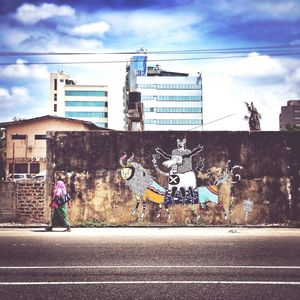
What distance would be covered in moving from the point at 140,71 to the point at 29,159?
77.8 meters

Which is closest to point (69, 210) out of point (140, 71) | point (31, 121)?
point (31, 121)

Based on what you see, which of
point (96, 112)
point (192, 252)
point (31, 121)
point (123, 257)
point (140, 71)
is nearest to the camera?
point (123, 257)

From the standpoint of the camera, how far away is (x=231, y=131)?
46.4ft

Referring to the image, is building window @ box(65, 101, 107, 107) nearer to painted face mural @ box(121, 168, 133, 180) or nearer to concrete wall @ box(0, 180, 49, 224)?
concrete wall @ box(0, 180, 49, 224)

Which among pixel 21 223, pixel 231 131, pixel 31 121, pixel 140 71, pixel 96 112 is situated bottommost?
pixel 21 223

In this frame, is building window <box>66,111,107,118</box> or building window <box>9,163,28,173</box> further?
building window <box>66,111,107,118</box>

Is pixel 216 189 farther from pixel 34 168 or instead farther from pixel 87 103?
pixel 87 103

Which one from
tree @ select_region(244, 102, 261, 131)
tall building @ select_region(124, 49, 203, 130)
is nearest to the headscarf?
tree @ select_region(244, 102, 261, 131)

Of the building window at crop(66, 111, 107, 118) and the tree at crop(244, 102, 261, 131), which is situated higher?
the building window at crop(66, 111, 107, 118)

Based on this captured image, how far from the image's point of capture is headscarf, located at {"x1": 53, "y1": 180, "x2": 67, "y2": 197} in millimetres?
12945

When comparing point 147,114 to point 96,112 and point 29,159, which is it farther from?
point 29,159

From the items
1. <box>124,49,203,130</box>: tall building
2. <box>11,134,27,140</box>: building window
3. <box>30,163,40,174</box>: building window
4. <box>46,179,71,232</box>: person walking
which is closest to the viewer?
<box>46,179,71,232</box>: person walking

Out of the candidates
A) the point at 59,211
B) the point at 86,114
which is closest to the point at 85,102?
the point at 86,114

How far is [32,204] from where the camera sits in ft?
45.8
